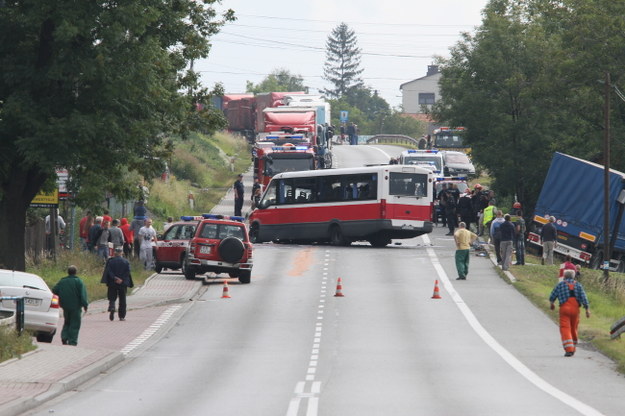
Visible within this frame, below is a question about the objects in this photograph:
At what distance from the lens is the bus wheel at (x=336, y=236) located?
42562mm

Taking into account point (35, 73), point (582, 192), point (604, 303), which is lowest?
point (604, 303)

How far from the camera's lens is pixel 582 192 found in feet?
128

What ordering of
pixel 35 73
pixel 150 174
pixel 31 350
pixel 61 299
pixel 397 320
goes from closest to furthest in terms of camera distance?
pixel 31 350 < pixel 61 299 < pixel 397 320 < pixel 35 73 < pixel 150 174

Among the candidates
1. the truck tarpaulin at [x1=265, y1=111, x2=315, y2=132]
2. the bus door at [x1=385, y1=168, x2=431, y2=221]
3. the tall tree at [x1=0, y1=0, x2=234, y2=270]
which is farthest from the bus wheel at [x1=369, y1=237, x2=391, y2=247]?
the truck tarpaulin at [x1=265, y1=111, x2=315, y2=132]

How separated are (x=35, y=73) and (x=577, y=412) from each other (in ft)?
58.5

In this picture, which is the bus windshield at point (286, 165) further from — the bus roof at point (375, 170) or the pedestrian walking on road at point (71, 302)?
the pedestrian walking on road at point (71, 302)

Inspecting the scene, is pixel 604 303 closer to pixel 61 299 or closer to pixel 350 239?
pixel 350 239

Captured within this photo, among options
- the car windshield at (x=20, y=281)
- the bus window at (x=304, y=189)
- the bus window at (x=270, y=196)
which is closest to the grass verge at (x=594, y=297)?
the bus window at (x=304, y=189)

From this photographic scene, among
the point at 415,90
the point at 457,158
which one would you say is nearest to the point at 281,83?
the point at 415,90

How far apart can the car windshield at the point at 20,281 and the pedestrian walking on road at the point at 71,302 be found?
14.8 inches

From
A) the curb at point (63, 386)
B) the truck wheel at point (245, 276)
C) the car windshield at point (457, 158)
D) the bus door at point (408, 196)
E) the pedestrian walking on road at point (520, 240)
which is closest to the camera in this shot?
the curb at point (63, 386)

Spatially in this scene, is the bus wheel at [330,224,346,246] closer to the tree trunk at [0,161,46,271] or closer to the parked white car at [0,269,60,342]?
the tree trunk at [0,161,46,271]

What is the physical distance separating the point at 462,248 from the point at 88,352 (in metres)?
15.2

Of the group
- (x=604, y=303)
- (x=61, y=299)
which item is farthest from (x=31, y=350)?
(x=604, y=303)
